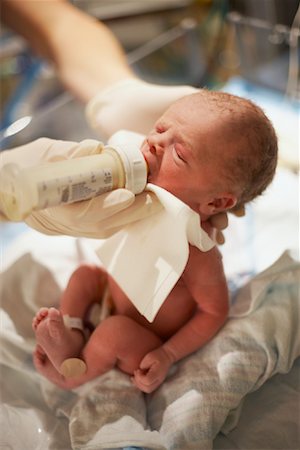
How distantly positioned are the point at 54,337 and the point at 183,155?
305mm

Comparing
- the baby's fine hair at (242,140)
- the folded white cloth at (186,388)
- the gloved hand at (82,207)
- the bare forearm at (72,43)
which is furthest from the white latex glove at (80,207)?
the bare forearm at (72,43)

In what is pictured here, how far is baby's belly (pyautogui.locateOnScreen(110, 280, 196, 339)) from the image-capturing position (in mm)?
821

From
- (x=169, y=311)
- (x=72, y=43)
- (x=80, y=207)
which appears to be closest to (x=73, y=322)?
(x=169, y=311)

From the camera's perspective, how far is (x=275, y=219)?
→ 3.35 feet

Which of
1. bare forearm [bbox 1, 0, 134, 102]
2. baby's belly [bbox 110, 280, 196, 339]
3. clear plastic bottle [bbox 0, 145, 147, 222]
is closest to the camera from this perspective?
clear plastic bottle [bbox 0, 145, 147, 222]

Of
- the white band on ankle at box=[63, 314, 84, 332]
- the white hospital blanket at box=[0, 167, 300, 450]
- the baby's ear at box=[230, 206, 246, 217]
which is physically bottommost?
the white hospital blanket at box=[0, 167, 300, 450]

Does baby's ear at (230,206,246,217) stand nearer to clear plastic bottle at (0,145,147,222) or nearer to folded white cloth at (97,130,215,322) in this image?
folded white cloth at (97,130,215,322)

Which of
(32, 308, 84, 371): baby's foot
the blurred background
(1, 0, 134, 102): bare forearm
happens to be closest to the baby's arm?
(32, 308, 84, 371): baby's foot

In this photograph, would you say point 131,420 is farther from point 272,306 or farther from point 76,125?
point 76,125

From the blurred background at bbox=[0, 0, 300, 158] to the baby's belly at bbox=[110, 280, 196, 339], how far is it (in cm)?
31

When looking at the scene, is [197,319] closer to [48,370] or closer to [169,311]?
[169,311]

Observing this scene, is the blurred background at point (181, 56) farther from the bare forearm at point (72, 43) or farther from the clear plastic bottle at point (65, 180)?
the clear plastic bottle at point (65, 180)

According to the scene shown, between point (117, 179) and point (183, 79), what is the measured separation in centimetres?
105

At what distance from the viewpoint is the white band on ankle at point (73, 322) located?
85 centimetres
